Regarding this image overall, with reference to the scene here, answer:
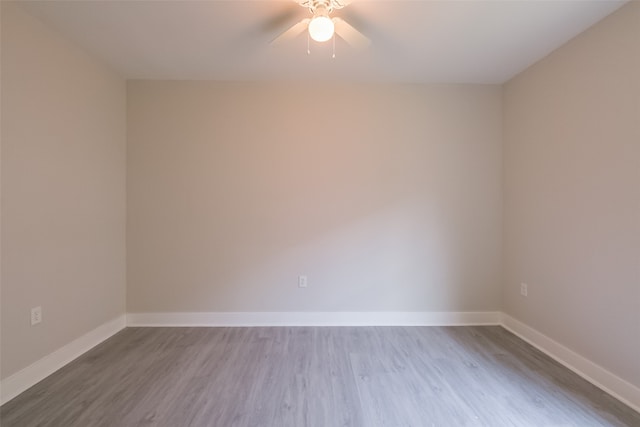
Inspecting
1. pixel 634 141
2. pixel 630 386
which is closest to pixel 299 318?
pixel 630 386

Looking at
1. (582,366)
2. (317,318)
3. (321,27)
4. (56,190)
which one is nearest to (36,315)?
(56,190)

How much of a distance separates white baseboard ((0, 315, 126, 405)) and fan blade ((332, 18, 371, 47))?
315 cm

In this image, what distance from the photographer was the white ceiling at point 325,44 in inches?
75.4

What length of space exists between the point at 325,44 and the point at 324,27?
67 cm

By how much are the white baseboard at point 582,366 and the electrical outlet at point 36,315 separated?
3873mm

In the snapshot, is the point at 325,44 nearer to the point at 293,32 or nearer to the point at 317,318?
the point at 293,32

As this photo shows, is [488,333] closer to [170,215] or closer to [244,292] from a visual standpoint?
[244,292]

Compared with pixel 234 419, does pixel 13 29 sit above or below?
above

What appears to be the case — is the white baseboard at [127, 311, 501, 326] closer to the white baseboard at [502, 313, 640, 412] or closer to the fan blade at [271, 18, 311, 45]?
the white baseboard at [502, 313, 640, 412]

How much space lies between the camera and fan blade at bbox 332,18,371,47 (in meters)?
2.07

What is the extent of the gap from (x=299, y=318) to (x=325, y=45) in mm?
2543

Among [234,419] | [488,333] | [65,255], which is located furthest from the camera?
[488,333]

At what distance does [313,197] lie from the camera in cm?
303

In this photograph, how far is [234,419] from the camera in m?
1.67
